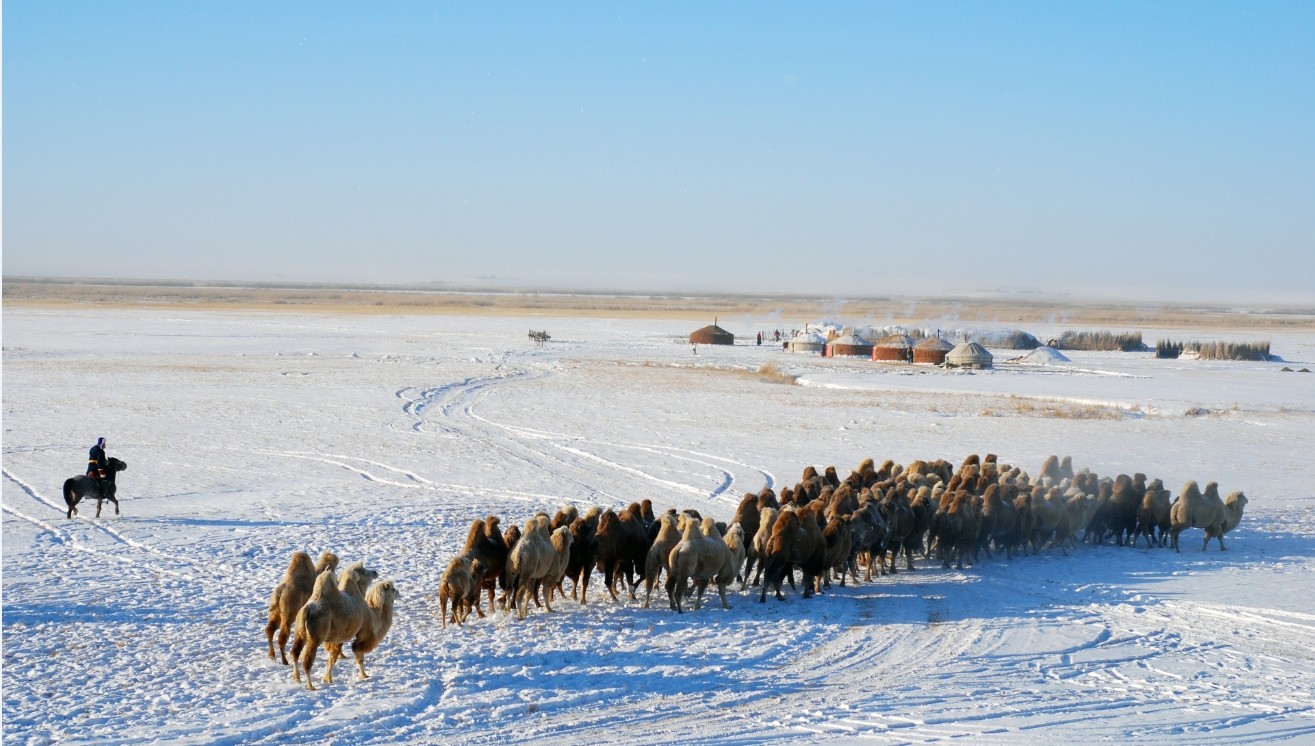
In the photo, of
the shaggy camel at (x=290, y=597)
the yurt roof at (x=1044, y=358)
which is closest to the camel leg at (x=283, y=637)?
the shaggy camel at (x=290, y=597)

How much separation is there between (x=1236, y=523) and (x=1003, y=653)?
718cm

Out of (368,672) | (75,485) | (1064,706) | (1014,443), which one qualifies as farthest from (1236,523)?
(75,485)

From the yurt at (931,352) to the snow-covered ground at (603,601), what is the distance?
27523 millimetres

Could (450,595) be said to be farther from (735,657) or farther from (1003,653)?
(1003,653)

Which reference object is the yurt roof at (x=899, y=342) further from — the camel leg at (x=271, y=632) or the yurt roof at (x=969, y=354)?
the camel leg at (x=271, y=632)

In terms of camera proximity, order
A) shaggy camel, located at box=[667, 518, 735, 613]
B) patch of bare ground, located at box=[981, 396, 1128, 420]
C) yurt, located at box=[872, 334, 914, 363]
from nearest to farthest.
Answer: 1. shaggy camel, located at box=[667, 518, 735, 613]
2. patch of bare ground, located at box=[981, 396, 1128, 420]
3. yurt, located at box=[872, 334, 914, 363]

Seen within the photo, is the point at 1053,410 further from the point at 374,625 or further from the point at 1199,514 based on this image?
the point at 374,625

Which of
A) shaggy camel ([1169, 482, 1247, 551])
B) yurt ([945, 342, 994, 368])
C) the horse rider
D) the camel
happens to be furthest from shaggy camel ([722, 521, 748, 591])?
yurt ([945, 342, 994, 368])

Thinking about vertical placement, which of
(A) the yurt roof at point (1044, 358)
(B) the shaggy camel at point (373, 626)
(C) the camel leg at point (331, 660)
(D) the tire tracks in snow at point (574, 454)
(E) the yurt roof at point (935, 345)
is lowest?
(D) the tire tracks in snow at point (574, 454)

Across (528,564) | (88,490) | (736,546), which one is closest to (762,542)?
(736,546)

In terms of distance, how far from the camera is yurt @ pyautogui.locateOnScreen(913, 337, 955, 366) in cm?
5997

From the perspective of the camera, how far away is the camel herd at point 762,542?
9477 millimetres

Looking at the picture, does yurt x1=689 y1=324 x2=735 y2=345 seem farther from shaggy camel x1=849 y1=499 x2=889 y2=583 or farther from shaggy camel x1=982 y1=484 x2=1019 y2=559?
shaggy camel x1=849 y1=499 x2=889 y2=583

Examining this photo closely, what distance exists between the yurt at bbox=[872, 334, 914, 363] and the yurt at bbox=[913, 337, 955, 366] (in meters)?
0.39
